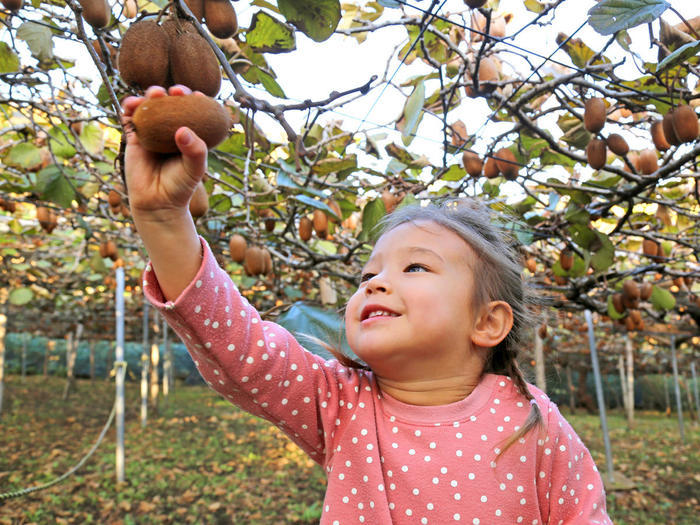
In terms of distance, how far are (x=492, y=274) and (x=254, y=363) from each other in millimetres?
475

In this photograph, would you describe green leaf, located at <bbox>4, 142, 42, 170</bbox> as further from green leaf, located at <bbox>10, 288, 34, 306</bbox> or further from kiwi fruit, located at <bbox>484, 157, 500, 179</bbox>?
green leaf, located at <bbox>10, 288, 34, 306</bbox>

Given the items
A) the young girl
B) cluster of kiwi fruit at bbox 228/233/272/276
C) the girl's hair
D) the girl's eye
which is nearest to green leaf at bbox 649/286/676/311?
cluster of kiwi fruit at bbox 228/233/272/276

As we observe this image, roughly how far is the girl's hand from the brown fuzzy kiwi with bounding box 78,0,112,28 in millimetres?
408

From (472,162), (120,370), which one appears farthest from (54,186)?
(120,370)

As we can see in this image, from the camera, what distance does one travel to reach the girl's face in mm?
895

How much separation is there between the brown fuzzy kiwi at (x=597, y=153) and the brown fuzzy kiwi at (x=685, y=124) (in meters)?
0.23

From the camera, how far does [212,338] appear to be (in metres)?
0.77

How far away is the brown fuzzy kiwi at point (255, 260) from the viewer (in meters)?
2.21

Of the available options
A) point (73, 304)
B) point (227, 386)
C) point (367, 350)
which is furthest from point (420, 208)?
point (73, 304)

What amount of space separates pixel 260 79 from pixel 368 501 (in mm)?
887

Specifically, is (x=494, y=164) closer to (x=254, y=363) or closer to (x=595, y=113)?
(x=595, y=113)

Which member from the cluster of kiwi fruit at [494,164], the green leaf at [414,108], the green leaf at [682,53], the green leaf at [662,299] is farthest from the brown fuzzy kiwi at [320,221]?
the green leaf at [662,299]

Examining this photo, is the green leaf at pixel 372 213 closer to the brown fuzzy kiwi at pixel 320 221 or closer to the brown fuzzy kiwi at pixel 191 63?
the brown fuzzy kiwi at pixel 320 221

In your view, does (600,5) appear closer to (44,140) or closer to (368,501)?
(368,501)
